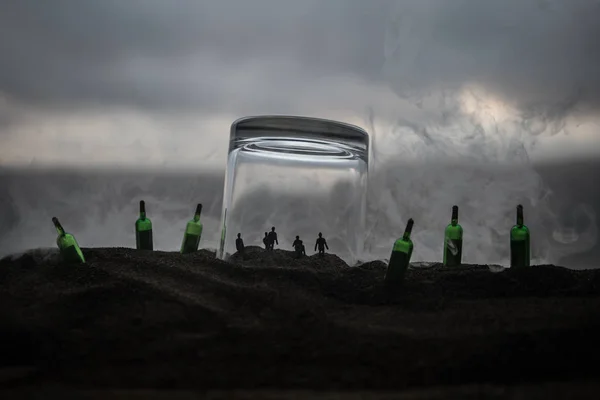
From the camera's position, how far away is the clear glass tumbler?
1.52 m

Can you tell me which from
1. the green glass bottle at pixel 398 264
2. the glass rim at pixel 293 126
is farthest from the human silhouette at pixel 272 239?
the green glass bottle at pixel 398 264

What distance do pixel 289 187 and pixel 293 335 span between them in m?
0.66

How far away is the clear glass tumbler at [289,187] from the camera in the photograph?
4.99 ft

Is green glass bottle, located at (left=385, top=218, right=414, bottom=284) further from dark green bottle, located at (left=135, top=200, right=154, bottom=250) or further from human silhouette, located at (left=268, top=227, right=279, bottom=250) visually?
dark green bottle, located at (left=135, top=200, right=154, bottom=250)

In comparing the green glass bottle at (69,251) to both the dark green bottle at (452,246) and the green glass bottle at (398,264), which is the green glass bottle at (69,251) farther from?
the dark green bottle at (452,246)

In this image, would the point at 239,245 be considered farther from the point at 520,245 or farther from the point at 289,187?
the point at 520,245

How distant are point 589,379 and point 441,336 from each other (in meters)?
0.20

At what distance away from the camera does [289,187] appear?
1.53 m

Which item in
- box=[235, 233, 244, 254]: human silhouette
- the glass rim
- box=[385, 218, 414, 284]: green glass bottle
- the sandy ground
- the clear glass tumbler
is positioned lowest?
the sandy ground

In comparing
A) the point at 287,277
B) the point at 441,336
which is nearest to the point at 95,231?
the point at 287,277

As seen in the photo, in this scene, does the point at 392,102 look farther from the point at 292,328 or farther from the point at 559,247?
the point at 292,328

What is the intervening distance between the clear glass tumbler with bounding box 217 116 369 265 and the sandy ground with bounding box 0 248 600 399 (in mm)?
305

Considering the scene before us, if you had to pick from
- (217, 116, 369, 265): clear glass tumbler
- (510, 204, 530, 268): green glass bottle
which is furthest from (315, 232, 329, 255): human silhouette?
(510, 204, 530, 268): green glass bottle

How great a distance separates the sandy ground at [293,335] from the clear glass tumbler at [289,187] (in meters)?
0.30
